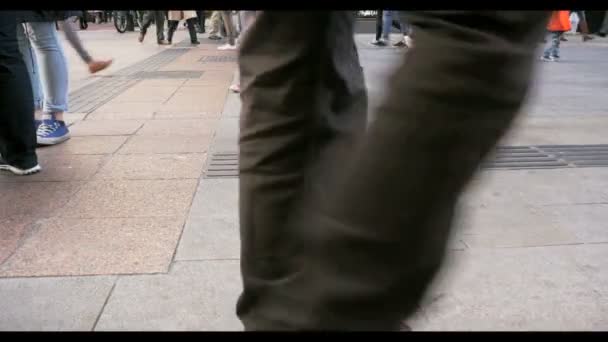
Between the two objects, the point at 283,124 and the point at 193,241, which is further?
the point at 193,241

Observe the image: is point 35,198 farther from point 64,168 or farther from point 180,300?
point 180,300

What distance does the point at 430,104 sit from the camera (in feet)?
1.96

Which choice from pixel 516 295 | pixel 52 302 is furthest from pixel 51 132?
pixel 516 295

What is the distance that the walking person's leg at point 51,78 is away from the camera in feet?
12.2

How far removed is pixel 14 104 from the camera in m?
3.00

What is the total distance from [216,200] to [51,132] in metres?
1.75

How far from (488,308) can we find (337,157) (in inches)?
41.7

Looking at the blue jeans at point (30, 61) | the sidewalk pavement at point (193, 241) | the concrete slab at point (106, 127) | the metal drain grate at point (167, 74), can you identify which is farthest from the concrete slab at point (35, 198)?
the metal drain grate at point (167, 74)


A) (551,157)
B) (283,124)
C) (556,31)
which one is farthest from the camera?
(556,31)

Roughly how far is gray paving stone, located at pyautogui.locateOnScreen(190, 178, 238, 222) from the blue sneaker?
1430 millimetres

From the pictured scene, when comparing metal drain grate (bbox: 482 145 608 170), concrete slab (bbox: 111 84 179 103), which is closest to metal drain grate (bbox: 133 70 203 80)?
concrete slab (bbox: 111 84 179 103)

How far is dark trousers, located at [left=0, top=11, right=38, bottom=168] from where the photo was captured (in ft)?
9.66

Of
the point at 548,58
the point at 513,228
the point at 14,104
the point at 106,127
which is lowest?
the point at 548,58

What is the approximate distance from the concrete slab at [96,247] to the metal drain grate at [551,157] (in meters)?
2.01
